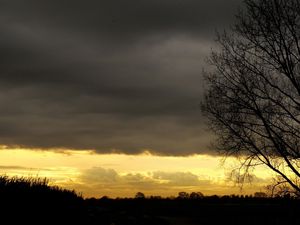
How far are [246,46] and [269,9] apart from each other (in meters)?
1.72

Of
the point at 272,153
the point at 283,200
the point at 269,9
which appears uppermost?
the point at 269,9

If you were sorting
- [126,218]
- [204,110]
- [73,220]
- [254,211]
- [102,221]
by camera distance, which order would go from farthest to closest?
[254,211]
[126,218]
[102,221]
[204,110]
[73,220]

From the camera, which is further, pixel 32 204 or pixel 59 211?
pixel 59 211

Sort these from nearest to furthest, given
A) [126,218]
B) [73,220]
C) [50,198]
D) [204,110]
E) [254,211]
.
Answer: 1. [50,198]
2. [73,220]
3. [204,110]
4. [126,218]
5. [254,211]

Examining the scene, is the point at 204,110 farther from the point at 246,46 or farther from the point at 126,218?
the point at 126,218

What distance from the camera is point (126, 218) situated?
28250 mm

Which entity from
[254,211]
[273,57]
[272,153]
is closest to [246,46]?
[273,57]

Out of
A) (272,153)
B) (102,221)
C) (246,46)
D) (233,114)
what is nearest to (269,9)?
(246,46)

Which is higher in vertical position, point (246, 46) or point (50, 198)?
point (246, 46)

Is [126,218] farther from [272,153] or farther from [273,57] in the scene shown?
[273,57]

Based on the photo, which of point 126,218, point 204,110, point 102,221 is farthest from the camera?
point 126,218

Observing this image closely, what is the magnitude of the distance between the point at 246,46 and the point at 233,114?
9.38 feet

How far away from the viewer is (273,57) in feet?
65.2

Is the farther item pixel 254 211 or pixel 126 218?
pixel 254 211
